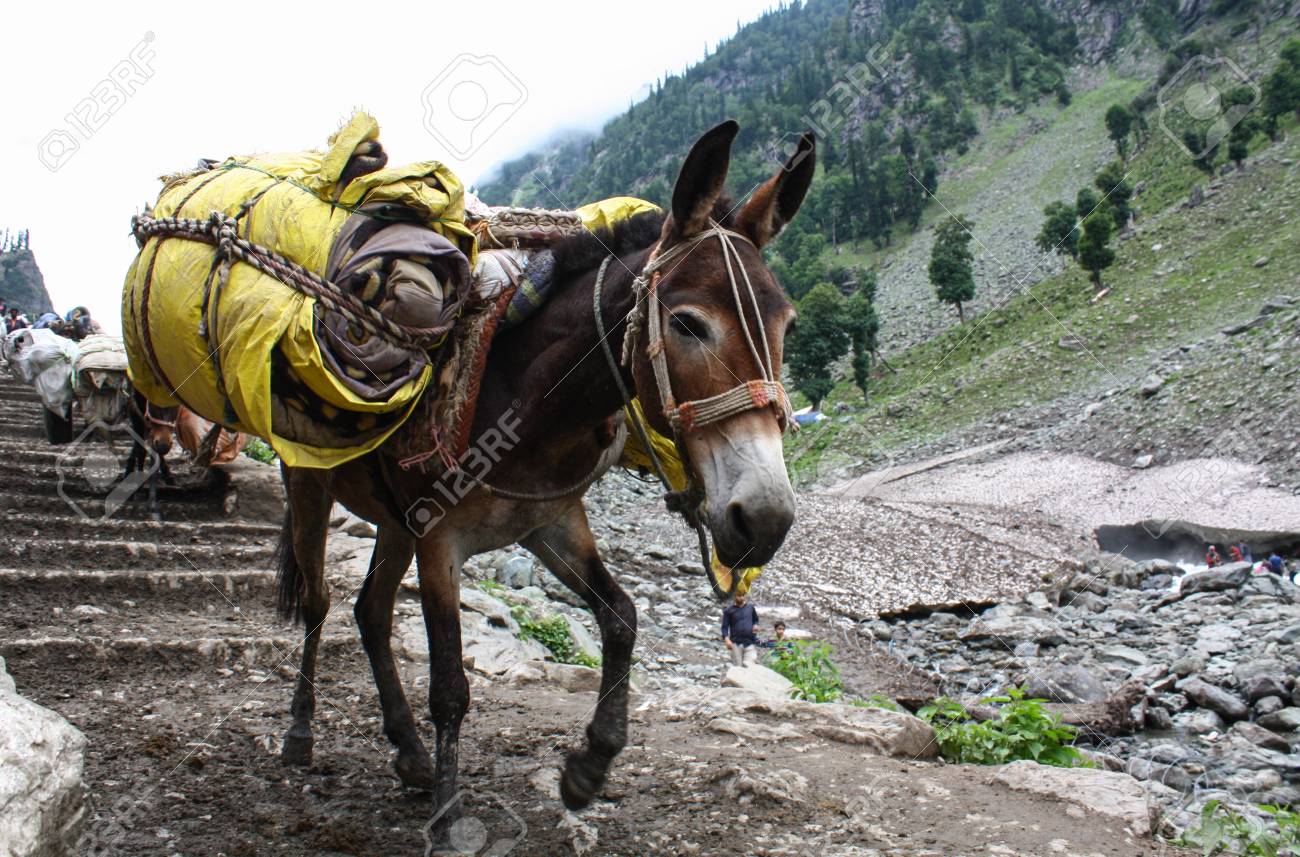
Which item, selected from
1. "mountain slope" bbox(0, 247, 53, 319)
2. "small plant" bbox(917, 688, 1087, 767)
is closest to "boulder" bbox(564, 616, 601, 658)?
"small plant" bbox(917, 688, 1087, 767)

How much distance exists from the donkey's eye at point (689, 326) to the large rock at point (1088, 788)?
261cm

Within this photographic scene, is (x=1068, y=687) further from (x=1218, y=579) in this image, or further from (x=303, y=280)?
(x=303, y=280)

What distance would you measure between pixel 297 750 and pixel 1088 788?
353 cm

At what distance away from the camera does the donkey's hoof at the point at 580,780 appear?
3.16 metres

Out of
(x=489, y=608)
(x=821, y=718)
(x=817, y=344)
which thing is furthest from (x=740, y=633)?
(x=817, y=344)

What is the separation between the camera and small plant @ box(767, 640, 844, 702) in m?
6.14

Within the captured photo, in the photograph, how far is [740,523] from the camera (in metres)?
2.30

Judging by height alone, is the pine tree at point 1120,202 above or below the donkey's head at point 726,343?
below

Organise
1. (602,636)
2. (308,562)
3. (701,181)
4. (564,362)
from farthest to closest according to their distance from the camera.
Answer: (308,562)
(602,636)
(564,362)
(701,181)

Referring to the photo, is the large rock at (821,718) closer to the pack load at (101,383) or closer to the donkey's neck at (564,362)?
the donkey's neck at (564,362)

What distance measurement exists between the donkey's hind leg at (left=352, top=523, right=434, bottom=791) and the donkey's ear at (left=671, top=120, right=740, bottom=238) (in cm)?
190

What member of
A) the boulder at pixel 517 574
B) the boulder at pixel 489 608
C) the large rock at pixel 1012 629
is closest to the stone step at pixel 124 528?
the boulder at pixel 517 574

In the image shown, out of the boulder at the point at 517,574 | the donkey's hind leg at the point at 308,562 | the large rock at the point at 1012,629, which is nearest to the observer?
the donkey's hind leg at the point at 308,562

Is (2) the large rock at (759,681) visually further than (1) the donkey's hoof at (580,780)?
Yes
